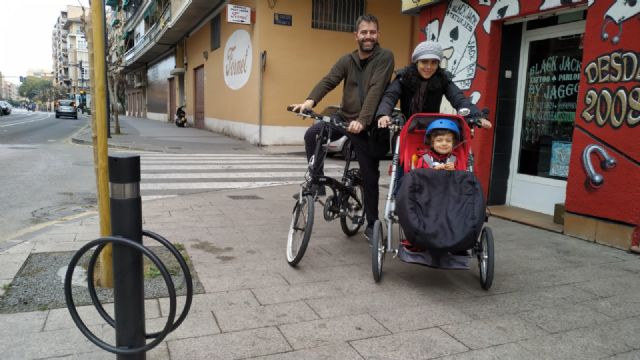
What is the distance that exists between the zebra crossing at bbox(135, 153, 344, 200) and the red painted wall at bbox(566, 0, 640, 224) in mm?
5308

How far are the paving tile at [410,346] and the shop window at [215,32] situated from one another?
20540 mm

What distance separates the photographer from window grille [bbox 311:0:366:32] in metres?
16.9

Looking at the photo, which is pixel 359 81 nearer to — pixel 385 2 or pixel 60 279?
pixel 60 279

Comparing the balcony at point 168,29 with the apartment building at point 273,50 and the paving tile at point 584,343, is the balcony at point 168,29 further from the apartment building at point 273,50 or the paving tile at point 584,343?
the paving tile at point 584,343

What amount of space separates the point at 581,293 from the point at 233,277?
268cm

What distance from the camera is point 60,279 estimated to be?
144 inches

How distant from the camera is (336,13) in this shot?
17172 millimetres

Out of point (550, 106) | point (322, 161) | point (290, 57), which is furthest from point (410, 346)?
point (290, 57)

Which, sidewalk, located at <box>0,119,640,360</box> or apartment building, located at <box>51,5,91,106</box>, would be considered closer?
sidewalk, located at <box>0,119,640,360</box>

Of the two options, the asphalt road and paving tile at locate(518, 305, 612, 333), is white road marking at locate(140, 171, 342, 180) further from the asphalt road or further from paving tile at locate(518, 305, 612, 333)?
paving tile at locate(518, 305, 612, 333)

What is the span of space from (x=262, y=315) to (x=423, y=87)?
2.36 meters

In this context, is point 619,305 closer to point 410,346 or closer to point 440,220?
point 440,220

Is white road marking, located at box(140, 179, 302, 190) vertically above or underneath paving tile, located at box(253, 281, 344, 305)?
underneath

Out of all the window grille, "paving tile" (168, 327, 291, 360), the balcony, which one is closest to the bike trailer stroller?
"paving tile" (168, 327, 291, 360)
